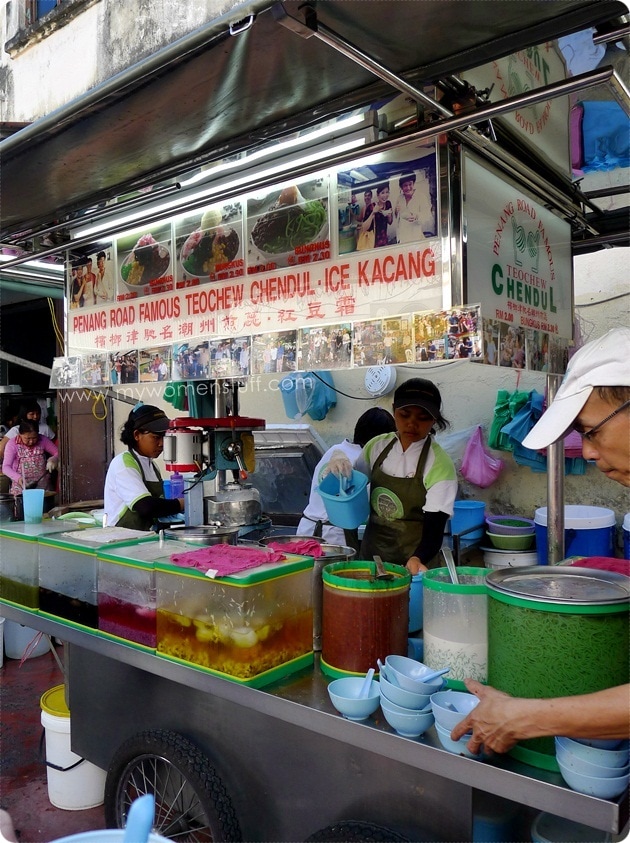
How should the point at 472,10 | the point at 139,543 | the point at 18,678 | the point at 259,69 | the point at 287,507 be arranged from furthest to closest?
the point at 287,507 < the point at 18,678 < the point at 139,543 < the point at 259,69 < the point at 472,10

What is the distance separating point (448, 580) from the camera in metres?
1.74

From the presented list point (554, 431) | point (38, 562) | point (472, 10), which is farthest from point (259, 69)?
point (38, 562)

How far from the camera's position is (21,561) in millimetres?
2668

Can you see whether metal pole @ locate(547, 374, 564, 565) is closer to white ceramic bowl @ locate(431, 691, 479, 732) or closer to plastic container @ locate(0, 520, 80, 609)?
white ceramic bowl @ locate(431, 691, 479, 732)

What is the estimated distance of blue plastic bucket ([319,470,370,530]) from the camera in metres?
3.10

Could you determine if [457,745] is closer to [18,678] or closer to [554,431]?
[554,431]

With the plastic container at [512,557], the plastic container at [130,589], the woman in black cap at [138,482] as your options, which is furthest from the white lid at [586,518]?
the plastic container at [130,589]

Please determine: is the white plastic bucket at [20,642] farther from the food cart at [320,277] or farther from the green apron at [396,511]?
the green apron at [396,511]

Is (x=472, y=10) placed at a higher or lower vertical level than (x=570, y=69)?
lower

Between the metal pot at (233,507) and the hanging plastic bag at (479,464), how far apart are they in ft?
7.60

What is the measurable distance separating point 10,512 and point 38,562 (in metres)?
1.02

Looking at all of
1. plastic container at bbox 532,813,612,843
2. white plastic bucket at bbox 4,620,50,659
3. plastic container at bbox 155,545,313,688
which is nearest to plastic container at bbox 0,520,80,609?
plastic container at bbox 155,545,313,688

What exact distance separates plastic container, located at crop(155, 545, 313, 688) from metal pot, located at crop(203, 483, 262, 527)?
30.2 inches

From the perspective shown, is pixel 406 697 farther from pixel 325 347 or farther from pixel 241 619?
pixel 325 347
